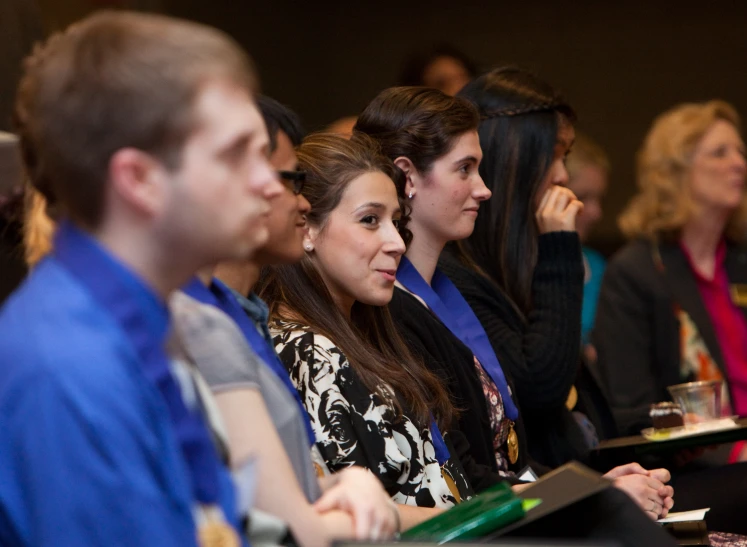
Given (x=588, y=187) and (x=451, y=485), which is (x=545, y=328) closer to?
(x=451, y=485)

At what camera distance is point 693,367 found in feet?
12.4

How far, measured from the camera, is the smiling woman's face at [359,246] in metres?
2.18

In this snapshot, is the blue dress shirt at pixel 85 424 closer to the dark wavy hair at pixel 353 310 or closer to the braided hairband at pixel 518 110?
the dark wavy hair at pixel 353 310

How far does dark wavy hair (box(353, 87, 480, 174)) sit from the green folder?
3.98ft

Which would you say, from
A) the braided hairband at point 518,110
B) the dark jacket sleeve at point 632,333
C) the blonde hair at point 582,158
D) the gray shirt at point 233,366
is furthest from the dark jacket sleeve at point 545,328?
the blonde hair at point 582,158

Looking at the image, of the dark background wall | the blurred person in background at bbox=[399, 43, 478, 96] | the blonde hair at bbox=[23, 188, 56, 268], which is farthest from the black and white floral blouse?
the dark background wall

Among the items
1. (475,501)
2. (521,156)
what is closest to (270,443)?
(475,501)

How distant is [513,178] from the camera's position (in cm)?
294

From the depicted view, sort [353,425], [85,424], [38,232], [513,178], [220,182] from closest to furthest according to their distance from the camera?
[85,424], [220,182], [38,232], [353,425], [513,178]

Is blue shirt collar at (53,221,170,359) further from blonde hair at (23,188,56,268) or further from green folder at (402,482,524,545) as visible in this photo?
green folder at (402,482,524,545)

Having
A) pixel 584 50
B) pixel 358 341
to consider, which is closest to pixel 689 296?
pixel 358 341

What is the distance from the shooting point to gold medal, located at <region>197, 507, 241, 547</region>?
1130mm

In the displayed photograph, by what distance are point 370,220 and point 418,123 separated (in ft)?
1.48

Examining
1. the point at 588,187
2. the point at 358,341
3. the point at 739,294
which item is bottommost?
the point at 739,294
